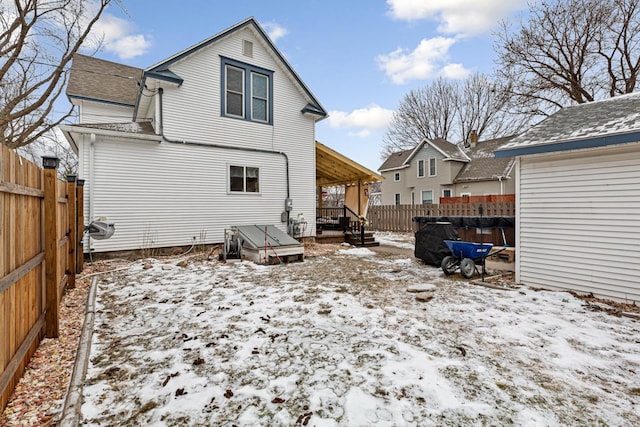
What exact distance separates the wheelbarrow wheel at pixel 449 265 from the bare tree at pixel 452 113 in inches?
1071

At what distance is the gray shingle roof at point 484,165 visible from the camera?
68.4 ft

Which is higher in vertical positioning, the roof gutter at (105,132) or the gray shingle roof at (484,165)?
the gray shingle roof at (484,165)

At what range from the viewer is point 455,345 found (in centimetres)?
336

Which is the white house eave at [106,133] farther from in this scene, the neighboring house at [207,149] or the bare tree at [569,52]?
the bare tree at [569,52]

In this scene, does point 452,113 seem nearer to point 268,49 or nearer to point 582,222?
point 268,49

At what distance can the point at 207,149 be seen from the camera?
971cm

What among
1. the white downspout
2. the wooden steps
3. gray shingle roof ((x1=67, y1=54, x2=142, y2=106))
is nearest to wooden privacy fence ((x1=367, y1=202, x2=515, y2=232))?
the wooden steps

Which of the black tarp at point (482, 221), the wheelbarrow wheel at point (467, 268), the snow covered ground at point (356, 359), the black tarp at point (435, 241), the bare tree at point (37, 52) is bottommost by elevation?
the snow covered ground at point (356, 359)

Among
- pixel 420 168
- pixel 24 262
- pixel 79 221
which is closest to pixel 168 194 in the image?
pixel 79 221

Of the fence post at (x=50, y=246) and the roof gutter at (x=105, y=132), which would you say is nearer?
the fence post at (x=50, y=246)

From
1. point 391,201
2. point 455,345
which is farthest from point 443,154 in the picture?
point 455,345

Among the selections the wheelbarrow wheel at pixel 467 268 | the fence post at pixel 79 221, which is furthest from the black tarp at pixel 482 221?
the fence post at pixel 79 221

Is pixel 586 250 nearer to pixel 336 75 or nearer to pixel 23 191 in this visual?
pixel 23 191

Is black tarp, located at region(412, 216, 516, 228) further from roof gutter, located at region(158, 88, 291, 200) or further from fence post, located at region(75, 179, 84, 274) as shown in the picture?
fence post, located at region(75, 179, 84, 274)
